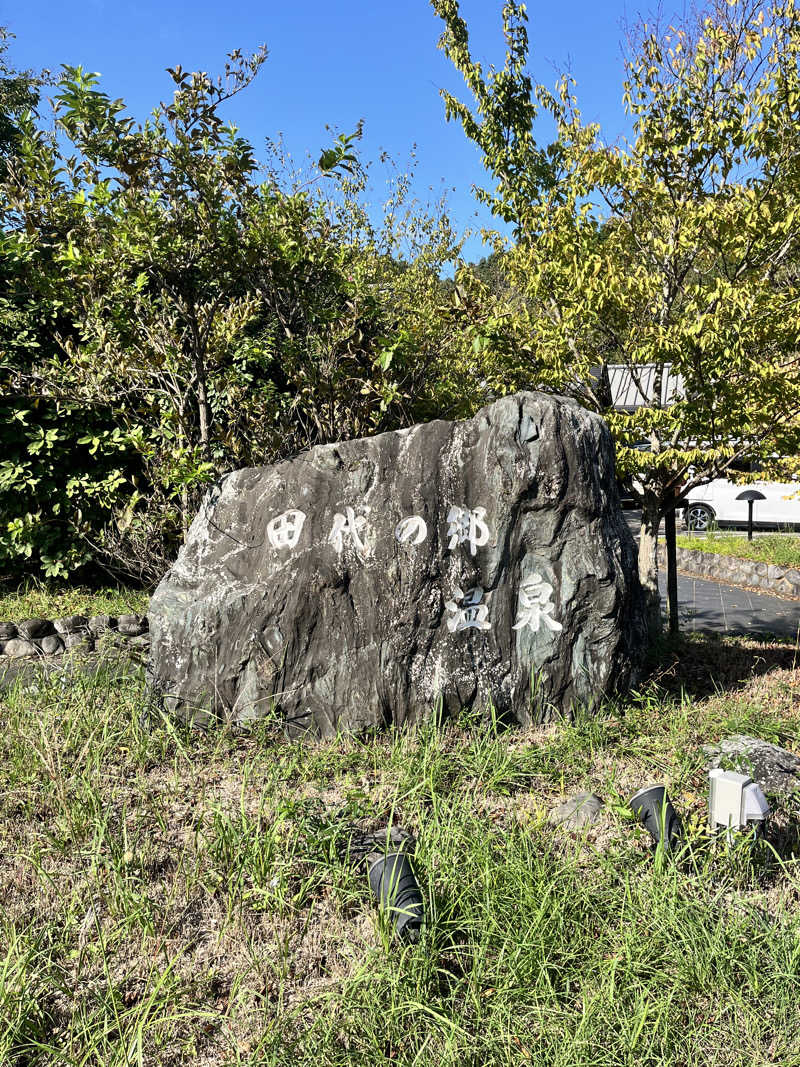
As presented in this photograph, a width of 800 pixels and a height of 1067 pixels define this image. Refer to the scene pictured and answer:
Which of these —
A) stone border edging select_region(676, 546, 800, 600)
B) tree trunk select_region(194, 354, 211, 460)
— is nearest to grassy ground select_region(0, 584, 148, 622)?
tree trunk select_region(194, 354, 211, 460)

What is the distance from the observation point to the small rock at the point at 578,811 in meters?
3.24

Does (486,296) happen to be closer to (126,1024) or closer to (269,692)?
(269,692)

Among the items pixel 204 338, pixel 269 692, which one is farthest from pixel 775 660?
pixel 204 338

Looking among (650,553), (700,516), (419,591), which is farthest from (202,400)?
(700,516)

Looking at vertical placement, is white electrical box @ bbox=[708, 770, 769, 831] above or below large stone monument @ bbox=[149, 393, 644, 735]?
below

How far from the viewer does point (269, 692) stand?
404 centimetres

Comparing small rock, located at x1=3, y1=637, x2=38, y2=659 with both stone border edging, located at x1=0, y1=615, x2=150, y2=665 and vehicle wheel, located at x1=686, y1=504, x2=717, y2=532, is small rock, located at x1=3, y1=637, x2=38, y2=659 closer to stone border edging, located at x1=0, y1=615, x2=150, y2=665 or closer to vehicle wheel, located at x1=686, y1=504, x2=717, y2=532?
stone border edging, located at x1=0, y1=615, x2=150, y2=665

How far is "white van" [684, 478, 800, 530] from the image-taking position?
14.7m

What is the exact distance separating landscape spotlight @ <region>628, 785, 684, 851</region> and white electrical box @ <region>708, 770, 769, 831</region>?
6.7 inches

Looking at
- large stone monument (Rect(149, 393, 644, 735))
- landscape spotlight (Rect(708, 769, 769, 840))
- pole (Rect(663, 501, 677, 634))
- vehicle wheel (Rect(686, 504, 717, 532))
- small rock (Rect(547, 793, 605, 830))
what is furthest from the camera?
vehicle wheel (Rect(686, 504, 717, 532))

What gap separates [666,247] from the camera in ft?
17.4

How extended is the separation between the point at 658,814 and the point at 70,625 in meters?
4.77

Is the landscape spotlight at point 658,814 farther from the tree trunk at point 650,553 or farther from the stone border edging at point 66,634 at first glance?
the stone border edging at point 66,634

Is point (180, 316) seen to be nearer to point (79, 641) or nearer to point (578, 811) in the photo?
point (79, 641)
